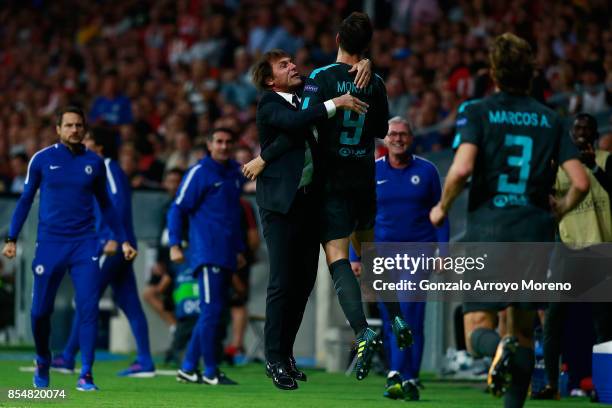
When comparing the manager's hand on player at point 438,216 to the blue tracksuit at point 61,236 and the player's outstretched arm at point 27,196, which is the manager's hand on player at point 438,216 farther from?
the player's outstretched arm at point 27,196

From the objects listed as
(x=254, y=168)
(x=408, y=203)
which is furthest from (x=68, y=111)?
(x=408, y=203)

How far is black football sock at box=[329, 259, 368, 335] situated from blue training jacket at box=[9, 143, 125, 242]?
2872mm

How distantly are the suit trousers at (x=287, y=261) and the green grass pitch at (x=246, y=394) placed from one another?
64cm

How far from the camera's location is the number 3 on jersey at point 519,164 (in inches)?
284

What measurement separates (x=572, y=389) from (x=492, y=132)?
4.91m

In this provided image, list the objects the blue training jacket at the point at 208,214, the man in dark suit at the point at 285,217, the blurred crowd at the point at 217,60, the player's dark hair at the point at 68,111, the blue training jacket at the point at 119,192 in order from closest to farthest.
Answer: the man in dark suit at the point at 285,217 < the player's dark hair at the point at 68,111 < the blue training jacket at the point at 208,214 < the blue training jacket at the point at 119,192 < the blurred crowd at the point at 217,60

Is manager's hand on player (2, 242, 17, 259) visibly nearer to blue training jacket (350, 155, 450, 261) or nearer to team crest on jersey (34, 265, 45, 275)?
team crest on jersey (34, 265, 45, 275)

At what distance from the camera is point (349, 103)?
27.5 ft

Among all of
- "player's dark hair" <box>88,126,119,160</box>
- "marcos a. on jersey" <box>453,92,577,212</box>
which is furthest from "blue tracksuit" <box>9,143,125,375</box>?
"marcos a. on jersey" <box>453,92,577,212</box>

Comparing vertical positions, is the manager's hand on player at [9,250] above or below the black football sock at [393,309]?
above

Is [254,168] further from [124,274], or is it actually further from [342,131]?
[124,274]

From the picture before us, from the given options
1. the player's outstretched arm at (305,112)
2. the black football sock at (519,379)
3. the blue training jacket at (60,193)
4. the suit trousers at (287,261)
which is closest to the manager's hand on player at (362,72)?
the player's outstretched arm at (305,112)

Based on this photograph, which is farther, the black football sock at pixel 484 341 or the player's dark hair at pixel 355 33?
the player's dark hair at pixel 355 33

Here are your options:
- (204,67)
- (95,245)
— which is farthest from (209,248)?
(204,67)
